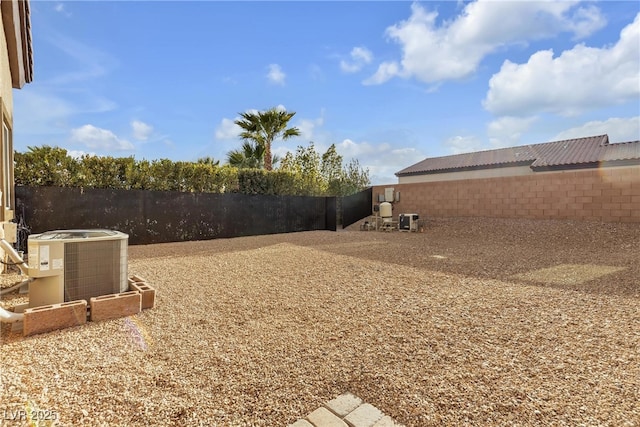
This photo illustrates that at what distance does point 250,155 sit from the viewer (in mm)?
12805

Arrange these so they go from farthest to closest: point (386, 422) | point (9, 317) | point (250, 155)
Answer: point (250, 155) < point (9, 317) < point (386, 422)

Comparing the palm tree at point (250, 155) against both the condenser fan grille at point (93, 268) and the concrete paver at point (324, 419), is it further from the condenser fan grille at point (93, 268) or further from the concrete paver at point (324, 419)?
the concrete paver at point (324, 419)

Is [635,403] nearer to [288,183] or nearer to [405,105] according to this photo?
[405,105]

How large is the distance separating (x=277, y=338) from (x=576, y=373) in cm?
186

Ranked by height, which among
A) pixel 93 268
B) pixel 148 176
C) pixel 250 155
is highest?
pixel 250 155

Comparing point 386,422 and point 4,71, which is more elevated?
point 4,71

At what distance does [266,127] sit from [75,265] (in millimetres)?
10868

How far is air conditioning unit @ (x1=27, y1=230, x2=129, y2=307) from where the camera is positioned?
90.7 inches

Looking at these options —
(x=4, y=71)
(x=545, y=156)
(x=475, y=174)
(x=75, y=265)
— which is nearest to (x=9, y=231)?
(x=75, y=265)

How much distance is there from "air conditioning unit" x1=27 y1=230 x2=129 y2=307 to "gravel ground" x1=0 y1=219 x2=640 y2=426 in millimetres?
341

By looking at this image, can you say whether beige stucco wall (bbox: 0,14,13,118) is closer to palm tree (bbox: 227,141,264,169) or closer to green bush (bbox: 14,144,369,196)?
green bush (bbox: 14,144,369,196)

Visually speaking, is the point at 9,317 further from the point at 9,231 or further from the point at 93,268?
the point at 9,231

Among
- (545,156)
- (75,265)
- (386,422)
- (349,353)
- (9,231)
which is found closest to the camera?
(386,422)

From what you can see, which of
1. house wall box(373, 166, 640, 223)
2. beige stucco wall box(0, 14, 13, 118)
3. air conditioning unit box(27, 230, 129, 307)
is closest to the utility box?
air conditioning unit box(27, 230, 129, 307)
